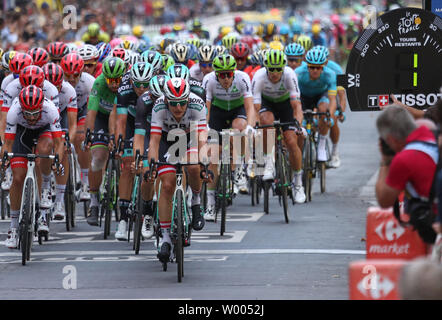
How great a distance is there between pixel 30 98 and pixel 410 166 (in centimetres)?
610

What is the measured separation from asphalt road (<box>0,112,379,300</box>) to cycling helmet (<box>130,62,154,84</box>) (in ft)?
6.33

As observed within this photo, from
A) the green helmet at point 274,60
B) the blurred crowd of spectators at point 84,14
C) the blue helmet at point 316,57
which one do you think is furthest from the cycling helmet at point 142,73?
the blurred crowd of spectators at point 84,14

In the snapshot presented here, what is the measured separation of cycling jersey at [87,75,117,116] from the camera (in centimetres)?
1475

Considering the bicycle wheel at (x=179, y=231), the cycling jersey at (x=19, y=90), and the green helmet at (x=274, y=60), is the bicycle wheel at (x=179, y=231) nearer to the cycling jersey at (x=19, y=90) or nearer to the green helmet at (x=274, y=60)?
the cycling jersey at (x=19, y=90)

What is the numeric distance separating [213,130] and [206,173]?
13.8 ft

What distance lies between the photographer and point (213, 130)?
15.9 meters

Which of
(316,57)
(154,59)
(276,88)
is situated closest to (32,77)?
(154,59)

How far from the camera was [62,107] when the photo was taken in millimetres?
15438

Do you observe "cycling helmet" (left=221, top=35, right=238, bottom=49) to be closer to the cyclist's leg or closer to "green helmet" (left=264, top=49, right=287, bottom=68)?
"green helmet" (left=264, top=49, right=287, bottom=68)

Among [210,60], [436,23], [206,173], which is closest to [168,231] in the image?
[206,173]

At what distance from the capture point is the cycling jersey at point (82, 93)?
54.2 feet

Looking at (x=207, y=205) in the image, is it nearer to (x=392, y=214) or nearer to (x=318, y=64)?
(x=318, y=64)

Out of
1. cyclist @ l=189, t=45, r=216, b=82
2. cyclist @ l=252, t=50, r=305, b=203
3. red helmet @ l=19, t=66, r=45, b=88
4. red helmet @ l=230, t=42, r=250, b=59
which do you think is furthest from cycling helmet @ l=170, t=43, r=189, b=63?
red helmet @ l=19, t=66, r=45, b=88
